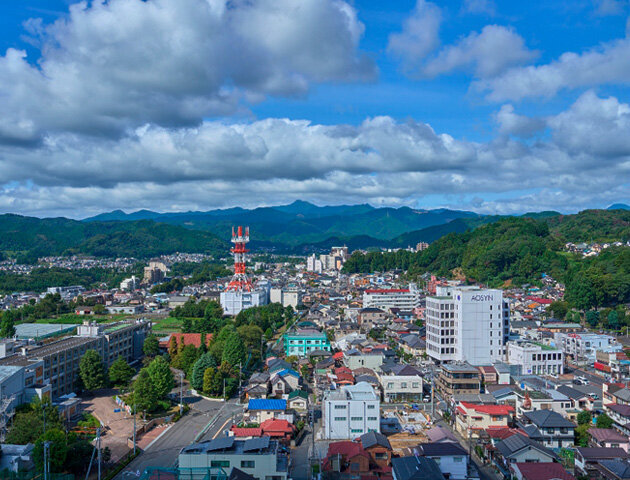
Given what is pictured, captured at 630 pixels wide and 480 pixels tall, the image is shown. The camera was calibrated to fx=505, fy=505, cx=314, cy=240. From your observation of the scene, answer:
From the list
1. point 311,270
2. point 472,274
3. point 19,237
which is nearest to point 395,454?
point 472,274

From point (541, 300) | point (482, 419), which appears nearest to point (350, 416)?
point (482, 419)

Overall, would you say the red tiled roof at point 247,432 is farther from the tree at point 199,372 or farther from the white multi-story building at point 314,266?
the white multi-story building at point 314,266

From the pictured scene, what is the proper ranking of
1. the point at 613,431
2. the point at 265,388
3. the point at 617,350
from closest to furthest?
the point at 613,431
the point at 265,388
the point at 617,350

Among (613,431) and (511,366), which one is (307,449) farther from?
(511,366)

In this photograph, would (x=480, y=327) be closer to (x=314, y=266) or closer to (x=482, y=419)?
(x=482, y=419)

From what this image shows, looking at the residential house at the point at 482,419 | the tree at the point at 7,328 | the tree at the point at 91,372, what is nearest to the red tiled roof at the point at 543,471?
the residential house at the point at 482,419
